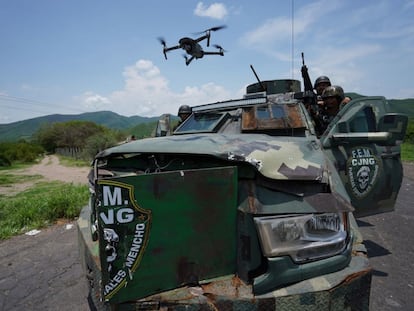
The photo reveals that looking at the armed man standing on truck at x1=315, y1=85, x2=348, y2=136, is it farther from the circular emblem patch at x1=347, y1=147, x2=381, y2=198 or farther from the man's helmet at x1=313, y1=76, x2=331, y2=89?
the man's helmet at x1=313, y1=76, x2=331, y2=89

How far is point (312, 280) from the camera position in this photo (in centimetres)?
156

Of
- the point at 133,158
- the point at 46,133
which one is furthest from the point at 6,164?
the point at 133,158

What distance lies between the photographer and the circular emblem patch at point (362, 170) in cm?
269

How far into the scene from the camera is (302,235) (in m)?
1.58

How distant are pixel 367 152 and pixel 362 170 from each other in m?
0.18

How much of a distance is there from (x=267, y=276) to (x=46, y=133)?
70.5m

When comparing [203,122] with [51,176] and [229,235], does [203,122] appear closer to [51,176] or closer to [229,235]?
[229,235]

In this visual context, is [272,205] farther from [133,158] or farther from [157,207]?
[133,158]

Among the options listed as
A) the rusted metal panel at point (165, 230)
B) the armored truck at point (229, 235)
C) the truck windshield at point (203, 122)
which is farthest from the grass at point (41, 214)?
the rusted metal panel at point (165, 230)

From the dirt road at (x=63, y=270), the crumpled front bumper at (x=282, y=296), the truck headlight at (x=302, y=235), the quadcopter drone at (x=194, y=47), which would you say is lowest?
the dirt road at (x=63, y=270)

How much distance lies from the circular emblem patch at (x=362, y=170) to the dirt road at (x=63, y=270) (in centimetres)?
94

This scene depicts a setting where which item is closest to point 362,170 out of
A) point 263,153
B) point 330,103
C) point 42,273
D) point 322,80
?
point 330,103

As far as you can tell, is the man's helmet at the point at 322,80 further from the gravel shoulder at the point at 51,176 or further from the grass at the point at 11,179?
the grass at the point at 11,179

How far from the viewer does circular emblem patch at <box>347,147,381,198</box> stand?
106 inches
